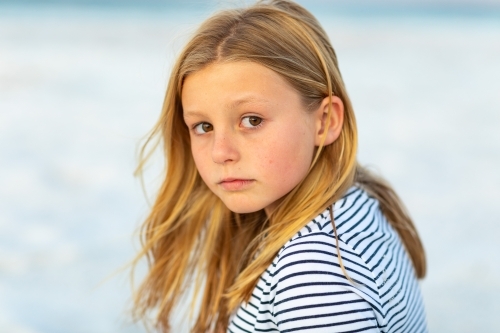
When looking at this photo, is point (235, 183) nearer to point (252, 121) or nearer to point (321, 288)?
point (252, 121)

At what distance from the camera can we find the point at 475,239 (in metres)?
2.62

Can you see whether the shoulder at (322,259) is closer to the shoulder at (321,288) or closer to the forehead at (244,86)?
the shoulder at (321,288)

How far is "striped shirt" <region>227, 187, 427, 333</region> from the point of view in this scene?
1.15 m

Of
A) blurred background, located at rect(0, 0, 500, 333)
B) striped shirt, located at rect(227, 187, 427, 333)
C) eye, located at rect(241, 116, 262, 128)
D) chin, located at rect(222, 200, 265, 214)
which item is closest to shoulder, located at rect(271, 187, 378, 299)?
striped shirt, located at rect(227, 187, 427, 333)

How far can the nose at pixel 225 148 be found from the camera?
1.29m

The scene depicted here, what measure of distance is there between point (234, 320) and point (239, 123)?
416mm

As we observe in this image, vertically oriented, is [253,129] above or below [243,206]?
above

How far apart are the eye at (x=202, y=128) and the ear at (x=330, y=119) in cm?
22

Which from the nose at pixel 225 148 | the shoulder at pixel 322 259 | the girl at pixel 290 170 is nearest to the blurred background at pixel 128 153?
the girl at pixel 290 170

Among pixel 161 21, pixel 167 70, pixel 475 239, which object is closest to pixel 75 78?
pixel 161 21

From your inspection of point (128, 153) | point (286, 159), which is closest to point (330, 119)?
point (286, 159)

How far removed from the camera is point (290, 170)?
1307 millimetres

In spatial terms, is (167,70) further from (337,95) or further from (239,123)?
(337,95)

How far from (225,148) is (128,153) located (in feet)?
7.46
